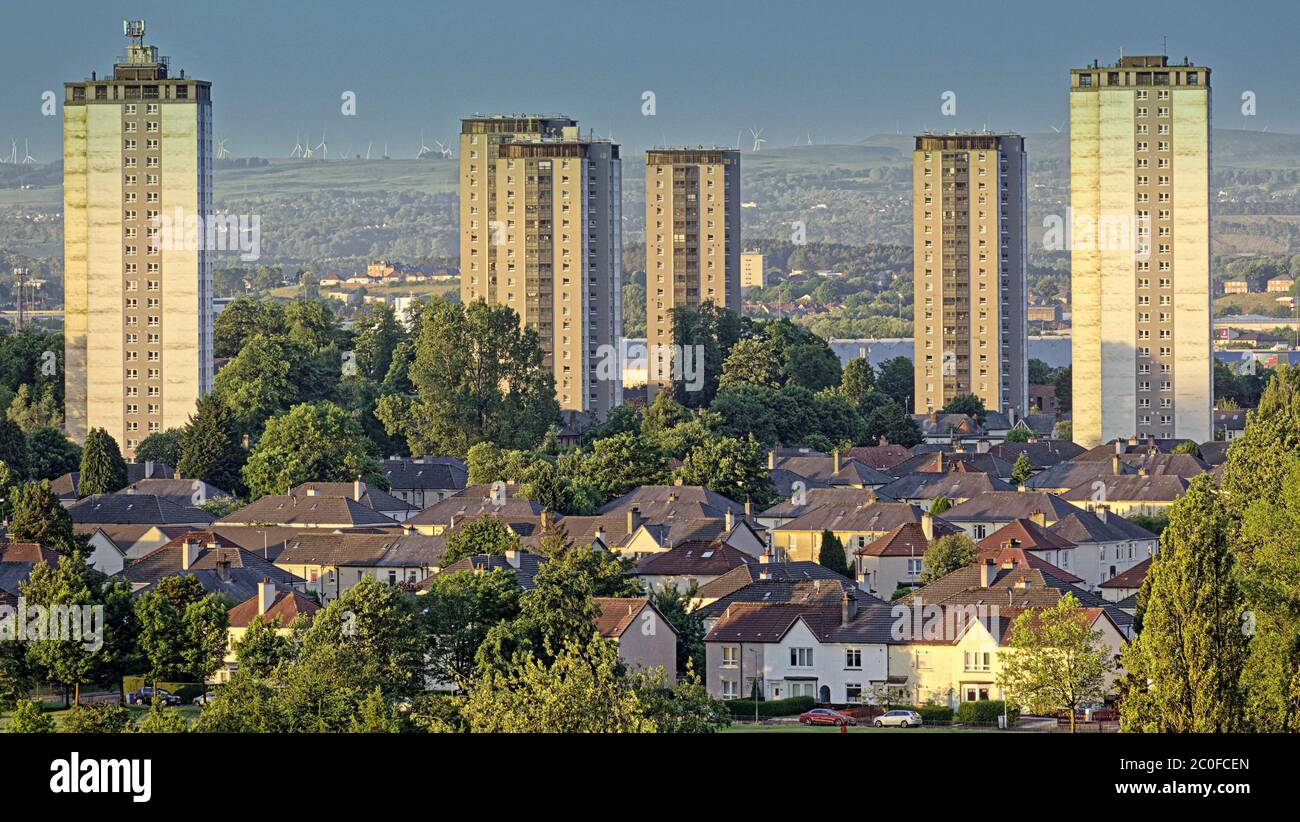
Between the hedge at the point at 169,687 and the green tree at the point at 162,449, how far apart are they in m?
51.3

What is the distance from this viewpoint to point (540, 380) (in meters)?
121

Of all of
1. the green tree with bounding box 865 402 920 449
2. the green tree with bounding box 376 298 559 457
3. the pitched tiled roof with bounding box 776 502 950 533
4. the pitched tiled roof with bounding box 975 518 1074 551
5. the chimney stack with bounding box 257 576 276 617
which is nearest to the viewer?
the chimney stack with bounding box 257 576 276 617

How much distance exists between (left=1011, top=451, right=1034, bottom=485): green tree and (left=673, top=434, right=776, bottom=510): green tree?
1596cm

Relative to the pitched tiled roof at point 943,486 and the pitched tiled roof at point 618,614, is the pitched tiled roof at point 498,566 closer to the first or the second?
the pitched tiled roof at point 618,614

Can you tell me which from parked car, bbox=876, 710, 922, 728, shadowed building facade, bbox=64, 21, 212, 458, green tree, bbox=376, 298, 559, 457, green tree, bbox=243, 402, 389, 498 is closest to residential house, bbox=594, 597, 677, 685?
parked car, bbox=876, 710, 922, 728

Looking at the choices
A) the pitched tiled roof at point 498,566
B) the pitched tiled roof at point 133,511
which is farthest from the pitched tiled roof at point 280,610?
the pitched tiled roof at point 133,511

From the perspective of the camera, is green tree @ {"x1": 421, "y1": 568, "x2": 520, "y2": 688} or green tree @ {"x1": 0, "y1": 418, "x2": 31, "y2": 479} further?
green tree @ {"x1": 0, "y1": 418, "x2": 31, "y2": 479}

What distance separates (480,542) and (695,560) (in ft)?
19.9

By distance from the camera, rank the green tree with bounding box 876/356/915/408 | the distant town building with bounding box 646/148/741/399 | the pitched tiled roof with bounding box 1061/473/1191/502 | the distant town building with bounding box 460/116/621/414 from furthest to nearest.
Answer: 1. the distant town building with bounding box 646/148/741/399
2. the green tree with bounding box 876/356/915/408
3. the distant town building with bounding box 460/116/621/414
4. the pitched tiled roof with bounding box 1061/473/1191/502

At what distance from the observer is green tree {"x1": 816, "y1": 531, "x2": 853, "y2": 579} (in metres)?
75.2

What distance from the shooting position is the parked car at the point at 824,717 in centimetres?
5291

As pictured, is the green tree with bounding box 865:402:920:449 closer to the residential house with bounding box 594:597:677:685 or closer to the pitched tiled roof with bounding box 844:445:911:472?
the pitched tiled roof with bounding box 844:445:911:472
